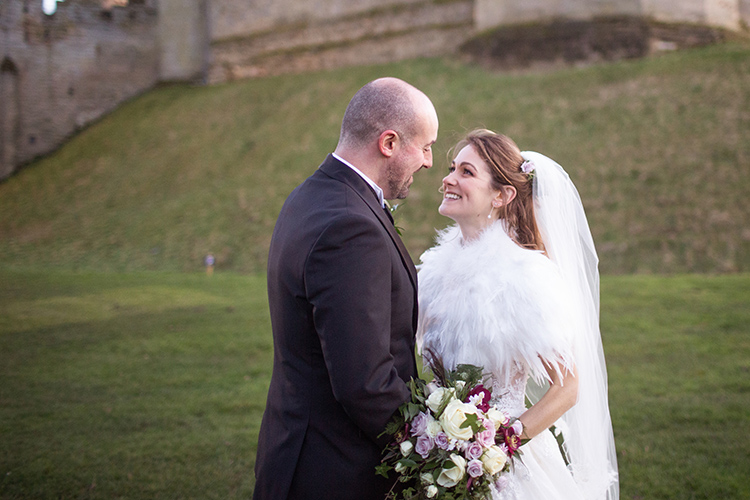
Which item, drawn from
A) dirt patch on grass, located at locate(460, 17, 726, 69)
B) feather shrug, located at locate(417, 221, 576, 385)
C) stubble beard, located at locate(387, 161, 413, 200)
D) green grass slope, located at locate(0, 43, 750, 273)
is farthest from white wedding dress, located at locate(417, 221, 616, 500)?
dirt patch on grass, located at locate(460, 17, 726, 69)

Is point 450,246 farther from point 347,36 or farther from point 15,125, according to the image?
point 15,125

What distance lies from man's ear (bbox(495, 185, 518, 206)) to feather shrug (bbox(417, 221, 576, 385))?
0.11 metres

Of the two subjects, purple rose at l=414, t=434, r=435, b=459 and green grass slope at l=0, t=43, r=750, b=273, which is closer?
purple rose at l=414, t=434, r=435, b=459

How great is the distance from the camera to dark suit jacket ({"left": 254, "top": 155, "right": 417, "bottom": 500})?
1.81m

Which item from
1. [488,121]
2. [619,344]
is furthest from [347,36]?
[619,344]

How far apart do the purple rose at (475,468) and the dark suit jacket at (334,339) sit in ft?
0.99

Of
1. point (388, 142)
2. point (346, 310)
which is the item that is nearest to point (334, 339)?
point (346, 310)

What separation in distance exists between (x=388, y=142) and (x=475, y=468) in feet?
3.88

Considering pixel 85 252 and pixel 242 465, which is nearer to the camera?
pixel 242 465

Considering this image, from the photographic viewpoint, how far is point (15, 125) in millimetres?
24953

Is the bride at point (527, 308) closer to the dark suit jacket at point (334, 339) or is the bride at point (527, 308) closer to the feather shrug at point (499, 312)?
the feather shrug at point (499, 312)

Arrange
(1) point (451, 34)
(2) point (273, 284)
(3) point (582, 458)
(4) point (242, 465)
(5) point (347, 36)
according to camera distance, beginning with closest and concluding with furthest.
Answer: (2) point (273, 284) < (3) point (582, 458) < (4) point (242, 465) < (1) point (451, 34) < (5) point (347, 36)

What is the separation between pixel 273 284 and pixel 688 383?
5.17 metres

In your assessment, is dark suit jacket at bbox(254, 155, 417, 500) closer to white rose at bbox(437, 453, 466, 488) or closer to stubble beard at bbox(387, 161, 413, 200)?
stubble beard at bbox(387, 161, 413, 200)
